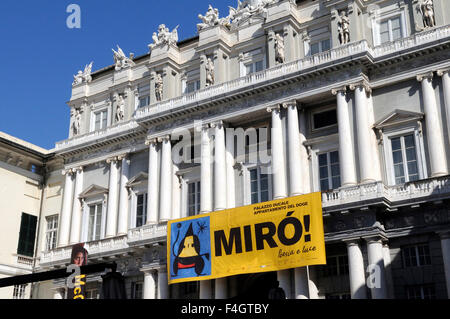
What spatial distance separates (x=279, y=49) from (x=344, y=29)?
404 centimetres

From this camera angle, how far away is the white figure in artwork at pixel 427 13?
101 ft

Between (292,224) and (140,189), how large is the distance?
13117 millimetres

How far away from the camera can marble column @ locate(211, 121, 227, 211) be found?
3325cm

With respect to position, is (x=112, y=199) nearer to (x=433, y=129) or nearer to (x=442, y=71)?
(x=433, y=129)

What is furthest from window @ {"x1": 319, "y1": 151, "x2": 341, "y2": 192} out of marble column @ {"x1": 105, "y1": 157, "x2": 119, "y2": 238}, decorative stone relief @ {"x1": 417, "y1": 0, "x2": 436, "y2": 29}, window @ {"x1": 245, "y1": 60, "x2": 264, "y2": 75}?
marble column @ {"x1": 105, "y1": 157, "x2": 119, "y2": 238}

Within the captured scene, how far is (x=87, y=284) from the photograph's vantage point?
3872cm

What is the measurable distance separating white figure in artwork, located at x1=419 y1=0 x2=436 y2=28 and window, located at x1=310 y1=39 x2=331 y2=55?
212 inches

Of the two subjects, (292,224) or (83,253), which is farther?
(83,253)

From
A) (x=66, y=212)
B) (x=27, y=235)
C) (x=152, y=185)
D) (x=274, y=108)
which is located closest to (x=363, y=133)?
(x=274, y=108)

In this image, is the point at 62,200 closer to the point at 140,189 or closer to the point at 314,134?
the point at 140,189

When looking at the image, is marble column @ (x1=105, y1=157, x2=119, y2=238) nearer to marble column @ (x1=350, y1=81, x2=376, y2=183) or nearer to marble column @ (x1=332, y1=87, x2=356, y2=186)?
marble column @ (x1=332, y1=87, x2=356, y2=186)

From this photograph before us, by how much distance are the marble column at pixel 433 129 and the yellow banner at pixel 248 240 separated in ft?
18.8
